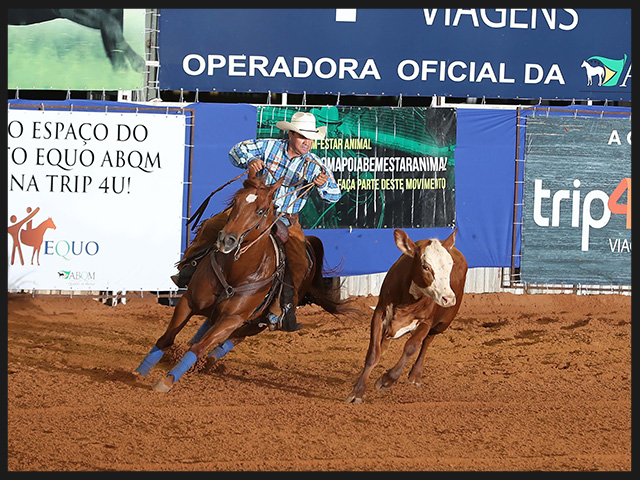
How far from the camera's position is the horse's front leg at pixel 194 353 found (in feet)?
24.6

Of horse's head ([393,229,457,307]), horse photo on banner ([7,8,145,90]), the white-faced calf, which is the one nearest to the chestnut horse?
the white-faced calf

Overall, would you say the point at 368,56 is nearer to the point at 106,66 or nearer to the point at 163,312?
the point at 106,66

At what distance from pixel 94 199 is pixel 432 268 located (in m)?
5.81

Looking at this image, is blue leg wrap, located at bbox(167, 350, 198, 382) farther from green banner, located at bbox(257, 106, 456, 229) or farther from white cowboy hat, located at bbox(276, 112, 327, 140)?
green banner, located at bbox(257, 106, 456, 229)

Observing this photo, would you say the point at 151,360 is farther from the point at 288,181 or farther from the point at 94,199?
the point at 94,199

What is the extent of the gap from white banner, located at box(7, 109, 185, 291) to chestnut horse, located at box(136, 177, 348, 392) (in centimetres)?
373

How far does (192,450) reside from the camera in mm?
6430

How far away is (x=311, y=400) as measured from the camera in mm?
7992

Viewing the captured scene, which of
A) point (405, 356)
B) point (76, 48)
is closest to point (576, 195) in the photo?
point (405, 356)

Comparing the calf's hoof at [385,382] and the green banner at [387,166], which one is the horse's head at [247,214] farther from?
the green banner at [387,166]

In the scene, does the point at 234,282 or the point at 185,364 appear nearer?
the point at 185,364

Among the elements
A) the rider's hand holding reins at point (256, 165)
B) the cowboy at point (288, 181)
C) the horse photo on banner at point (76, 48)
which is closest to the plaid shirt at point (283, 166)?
the cowboy at point (288, 181)

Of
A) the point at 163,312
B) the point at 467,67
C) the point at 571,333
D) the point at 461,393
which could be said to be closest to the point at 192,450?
the point at 461,393

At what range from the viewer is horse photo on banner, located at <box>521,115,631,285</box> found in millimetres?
12805
